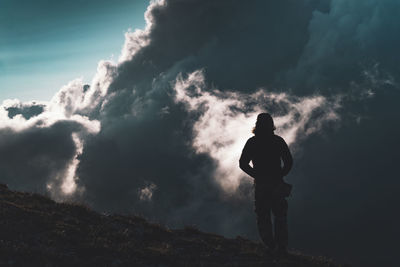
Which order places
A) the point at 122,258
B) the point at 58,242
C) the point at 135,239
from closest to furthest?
the point at 122,258 → the point at 58,242 → the point at 135,239

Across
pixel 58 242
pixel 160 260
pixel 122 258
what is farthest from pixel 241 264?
pixel 58 242

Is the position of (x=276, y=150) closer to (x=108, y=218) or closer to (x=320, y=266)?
(x=320, y=266)

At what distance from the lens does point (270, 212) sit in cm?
725

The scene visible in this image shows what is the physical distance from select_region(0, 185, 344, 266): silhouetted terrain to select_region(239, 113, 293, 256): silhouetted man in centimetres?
92

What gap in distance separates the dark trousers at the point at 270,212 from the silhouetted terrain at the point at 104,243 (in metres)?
0.51

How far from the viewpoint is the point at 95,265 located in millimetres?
6160

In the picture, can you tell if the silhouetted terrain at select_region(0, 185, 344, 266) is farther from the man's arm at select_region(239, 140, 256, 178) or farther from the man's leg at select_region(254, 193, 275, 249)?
the man's arm at select_region(239, 140, 256, 178)

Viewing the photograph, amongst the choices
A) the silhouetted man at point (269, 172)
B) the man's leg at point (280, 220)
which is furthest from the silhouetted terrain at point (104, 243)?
the silhouetted man at point (269, 172)

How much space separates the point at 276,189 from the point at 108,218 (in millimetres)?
5992

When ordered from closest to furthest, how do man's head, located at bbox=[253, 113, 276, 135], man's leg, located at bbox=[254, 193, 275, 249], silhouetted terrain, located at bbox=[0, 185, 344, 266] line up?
1. silhouetted terrain, located at bbox=[0, 185, 344, 266]
2. man's head, located at bbox=[253, 113, 276, 135]
3. man's leg, located at bbox=[254, 193, 275, 249]

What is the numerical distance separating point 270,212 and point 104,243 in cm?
401

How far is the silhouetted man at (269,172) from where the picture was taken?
7039mm

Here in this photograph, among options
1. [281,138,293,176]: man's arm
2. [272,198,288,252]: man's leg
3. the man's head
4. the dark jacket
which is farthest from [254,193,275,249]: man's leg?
the man's head

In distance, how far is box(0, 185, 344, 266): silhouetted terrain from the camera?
635cm
